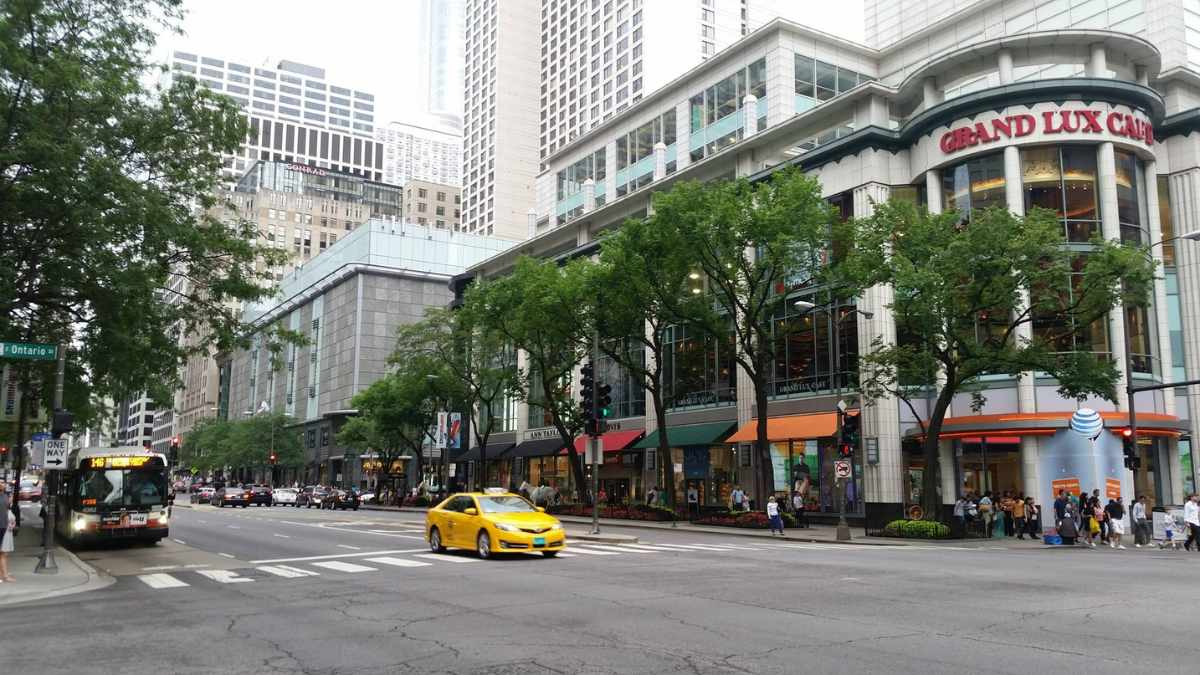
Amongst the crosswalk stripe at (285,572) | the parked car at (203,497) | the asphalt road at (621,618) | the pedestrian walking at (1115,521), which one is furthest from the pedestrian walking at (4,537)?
the parked car at (203,497)

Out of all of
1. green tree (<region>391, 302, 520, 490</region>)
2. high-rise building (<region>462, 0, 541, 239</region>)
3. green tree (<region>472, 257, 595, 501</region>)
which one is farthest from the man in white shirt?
high-rise building (<region>462, 0, 541, 239</region>)

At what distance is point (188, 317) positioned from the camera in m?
21.9

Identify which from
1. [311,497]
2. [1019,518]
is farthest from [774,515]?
[311,497]

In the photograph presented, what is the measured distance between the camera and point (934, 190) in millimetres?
37312

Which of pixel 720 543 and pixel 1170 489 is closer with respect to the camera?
pixel 720 543

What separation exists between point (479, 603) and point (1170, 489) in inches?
1306

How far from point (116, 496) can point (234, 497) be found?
4136 centimetres

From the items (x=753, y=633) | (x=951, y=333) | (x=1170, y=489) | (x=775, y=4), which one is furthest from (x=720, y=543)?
(x=775, y=4)

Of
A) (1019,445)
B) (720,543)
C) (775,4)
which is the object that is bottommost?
(720,543)

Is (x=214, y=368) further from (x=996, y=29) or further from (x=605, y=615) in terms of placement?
(x=605, y=615)

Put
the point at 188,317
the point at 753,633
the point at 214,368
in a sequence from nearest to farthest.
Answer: the point at 753,633, the point at 188,317, the point at 214,368

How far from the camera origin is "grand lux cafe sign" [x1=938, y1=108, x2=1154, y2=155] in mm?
34969

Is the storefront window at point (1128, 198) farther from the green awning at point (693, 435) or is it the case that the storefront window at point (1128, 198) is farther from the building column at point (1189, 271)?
the green awning at point (693, 435)

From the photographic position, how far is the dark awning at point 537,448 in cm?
5641
